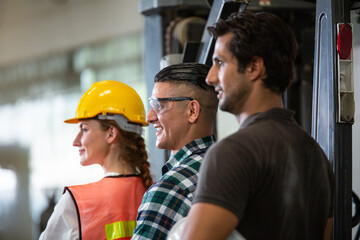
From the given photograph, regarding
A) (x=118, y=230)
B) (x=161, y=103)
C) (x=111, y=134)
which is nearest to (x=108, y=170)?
(x=111, y=134)

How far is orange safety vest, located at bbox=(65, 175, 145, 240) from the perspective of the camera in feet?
9.54

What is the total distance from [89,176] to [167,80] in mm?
8367

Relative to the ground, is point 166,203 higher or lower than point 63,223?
higher

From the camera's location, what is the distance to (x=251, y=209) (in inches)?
73.6

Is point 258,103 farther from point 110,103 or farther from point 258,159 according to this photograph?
point 110,103

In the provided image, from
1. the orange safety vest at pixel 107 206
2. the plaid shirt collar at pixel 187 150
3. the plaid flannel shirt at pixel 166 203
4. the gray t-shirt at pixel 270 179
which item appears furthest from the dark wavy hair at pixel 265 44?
the orange safety vest at pixel 107 206

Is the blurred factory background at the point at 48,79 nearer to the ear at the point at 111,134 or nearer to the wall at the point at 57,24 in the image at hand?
the wall at the point at 57,24

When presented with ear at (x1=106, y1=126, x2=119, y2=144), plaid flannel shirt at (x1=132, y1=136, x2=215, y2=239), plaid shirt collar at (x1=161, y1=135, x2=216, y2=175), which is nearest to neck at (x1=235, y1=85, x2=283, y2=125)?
plaid flannel shirt at (x1=132, y1=136, x2=215, y2=239)

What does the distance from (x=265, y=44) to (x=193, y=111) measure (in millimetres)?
880

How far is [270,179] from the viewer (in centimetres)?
186

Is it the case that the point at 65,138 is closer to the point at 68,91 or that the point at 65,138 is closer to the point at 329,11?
the point at 68,91

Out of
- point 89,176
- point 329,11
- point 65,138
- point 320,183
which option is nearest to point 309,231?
point 320,183

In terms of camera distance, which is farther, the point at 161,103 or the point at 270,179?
the point at 161,103

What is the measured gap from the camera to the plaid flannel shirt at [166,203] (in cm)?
240
